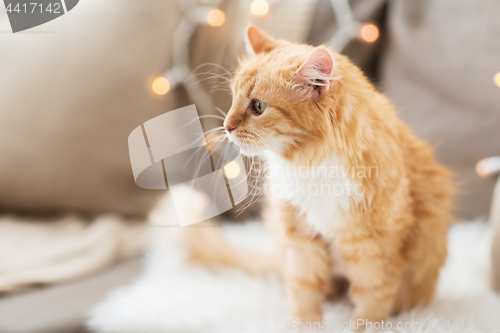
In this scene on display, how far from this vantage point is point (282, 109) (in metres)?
0.56

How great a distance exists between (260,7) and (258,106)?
42 cm

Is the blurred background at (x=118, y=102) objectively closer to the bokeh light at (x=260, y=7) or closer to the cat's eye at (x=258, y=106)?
the bokeh light at (x=260, y=7)

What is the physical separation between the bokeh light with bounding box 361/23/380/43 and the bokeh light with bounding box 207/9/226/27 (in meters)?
0.41

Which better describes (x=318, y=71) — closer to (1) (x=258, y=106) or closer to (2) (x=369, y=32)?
(1) (x=258, y=106)

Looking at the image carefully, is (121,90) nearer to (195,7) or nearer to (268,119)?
(195,7)

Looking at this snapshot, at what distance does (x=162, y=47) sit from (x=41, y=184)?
0.46m

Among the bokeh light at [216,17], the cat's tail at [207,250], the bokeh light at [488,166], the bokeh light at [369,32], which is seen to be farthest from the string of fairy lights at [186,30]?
the bokeh light at [488,166]

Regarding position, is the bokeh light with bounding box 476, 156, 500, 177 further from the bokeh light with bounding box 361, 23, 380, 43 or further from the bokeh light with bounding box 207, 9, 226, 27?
the bokeh light with bounding box 207, 9, 226, 27

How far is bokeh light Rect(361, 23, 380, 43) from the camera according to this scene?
3.39 ft

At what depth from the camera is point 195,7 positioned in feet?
3.01

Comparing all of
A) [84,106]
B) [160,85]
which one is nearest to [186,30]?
[160,85]

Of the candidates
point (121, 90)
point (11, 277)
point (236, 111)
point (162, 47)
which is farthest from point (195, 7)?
point (11, 277)

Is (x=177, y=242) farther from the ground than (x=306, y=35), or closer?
closer

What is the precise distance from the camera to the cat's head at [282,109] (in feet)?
1.81
